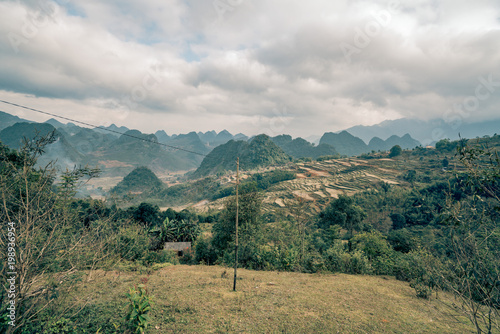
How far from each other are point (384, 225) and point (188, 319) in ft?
160

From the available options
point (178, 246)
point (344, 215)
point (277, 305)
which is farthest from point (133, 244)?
point (344, 215)

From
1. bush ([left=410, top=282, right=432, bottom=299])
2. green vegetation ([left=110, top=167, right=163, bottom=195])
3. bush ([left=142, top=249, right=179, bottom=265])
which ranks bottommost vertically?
green vegetation ([left=110, top=167, right=163, bottom=195])

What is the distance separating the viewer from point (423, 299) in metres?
12.1

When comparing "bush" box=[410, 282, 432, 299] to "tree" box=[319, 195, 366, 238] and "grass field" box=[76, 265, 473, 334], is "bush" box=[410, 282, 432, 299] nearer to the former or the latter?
"grass field" box=[76, 265, 473, 334]

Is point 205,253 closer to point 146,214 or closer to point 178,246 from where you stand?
point 178,246

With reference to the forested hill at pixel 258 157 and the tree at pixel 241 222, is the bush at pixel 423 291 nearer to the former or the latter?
the tree at pixel 241 222

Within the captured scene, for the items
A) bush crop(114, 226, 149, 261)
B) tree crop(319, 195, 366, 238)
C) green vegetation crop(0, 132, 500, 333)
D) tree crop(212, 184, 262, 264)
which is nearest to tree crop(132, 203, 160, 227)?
green vegetation crop(0, 132, 500, 333)

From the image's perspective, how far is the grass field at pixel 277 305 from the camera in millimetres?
8328

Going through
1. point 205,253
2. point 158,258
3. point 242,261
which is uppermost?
point 242,261

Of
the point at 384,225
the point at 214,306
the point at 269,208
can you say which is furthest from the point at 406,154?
the point at 214,306

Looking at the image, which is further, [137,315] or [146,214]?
[146,214]

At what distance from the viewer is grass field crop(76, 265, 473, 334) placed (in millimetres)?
8328

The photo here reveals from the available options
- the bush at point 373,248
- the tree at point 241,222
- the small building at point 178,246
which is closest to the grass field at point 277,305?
the bush at point 373,248

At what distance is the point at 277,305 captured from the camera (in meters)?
9.96
